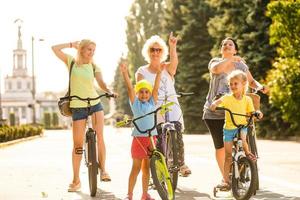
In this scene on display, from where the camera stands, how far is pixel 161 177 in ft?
25.8

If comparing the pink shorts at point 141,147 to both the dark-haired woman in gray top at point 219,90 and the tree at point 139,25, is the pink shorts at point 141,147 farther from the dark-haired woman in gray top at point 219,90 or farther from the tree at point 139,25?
the tree at point 139,25

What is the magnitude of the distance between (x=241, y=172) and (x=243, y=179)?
3.3 inches

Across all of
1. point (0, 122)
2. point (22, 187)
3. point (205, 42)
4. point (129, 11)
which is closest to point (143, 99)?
point (22, 187)

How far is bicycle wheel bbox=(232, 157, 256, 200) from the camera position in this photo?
26.6 feet

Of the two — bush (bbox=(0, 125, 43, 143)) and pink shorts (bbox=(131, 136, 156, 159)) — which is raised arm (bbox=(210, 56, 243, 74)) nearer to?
pink shorts (bbox=(131, 136, 156, 159))

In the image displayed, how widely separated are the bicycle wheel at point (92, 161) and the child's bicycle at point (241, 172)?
5.73 feet

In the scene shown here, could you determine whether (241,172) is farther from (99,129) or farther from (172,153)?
(99,129)

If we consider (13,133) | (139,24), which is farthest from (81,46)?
(139,24)

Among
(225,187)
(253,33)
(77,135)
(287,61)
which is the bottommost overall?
(225,187)

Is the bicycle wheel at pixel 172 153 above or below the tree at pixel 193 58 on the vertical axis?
below

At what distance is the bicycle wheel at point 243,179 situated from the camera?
26.6 feet

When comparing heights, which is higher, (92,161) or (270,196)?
(92,161)

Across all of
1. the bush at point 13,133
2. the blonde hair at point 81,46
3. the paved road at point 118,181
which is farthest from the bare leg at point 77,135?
the bush at point 13,133

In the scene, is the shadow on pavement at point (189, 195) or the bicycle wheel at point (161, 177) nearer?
the bicycle wheel at point (161, 177)
